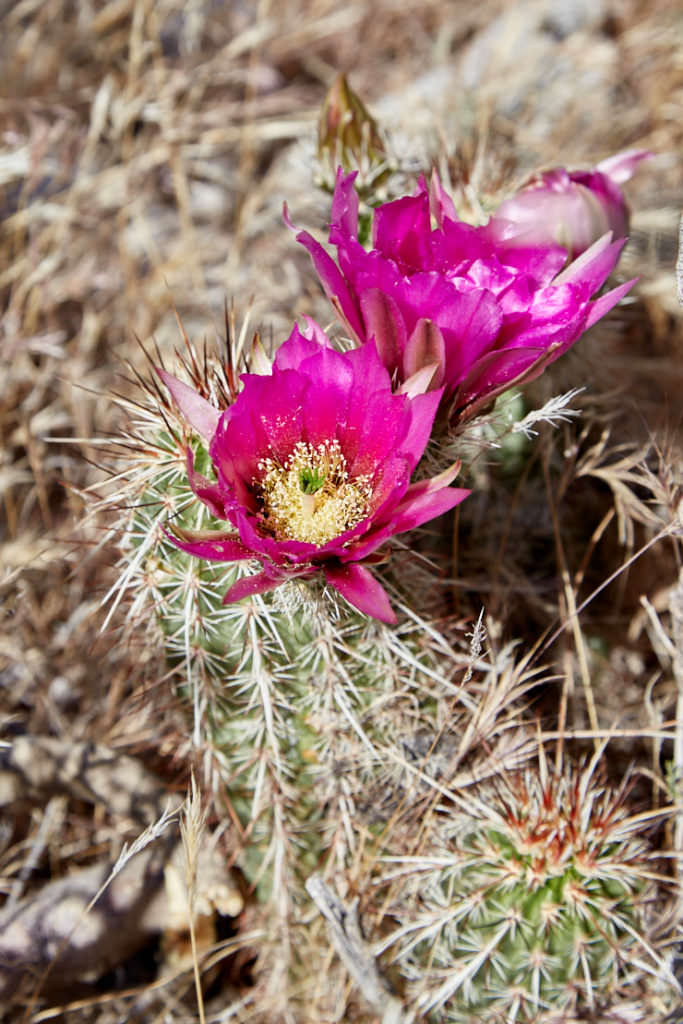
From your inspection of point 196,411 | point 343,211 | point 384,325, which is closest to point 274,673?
point 196,411

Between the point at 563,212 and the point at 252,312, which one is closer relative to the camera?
the point at 563,212

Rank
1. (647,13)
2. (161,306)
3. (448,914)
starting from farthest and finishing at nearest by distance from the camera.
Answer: (647,13) < (161,306) < (448,914)

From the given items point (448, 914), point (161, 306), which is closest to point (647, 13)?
point (161, 306)

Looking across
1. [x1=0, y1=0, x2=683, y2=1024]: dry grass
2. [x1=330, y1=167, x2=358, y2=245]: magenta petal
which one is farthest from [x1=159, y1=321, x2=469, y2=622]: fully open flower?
[x1=0, y1=0, x2=683, y2=1024]: dry grass

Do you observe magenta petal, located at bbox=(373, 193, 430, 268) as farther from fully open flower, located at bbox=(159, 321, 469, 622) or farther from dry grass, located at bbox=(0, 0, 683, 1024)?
dry grass, located at bbox=(0, 0, 683, 1024)

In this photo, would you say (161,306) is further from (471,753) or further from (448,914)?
(448,914)

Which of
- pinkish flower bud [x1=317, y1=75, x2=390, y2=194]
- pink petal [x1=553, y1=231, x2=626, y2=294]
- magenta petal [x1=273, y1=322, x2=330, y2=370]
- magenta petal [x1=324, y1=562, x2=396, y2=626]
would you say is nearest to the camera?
magenta petal [x1=324, y1=562, x2=396, y2=626]

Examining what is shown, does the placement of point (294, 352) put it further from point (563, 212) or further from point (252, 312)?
point (252, 312)

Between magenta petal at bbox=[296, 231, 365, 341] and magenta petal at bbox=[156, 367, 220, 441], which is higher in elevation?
magenta petal at bbox=[296, 231, 365, 341]
